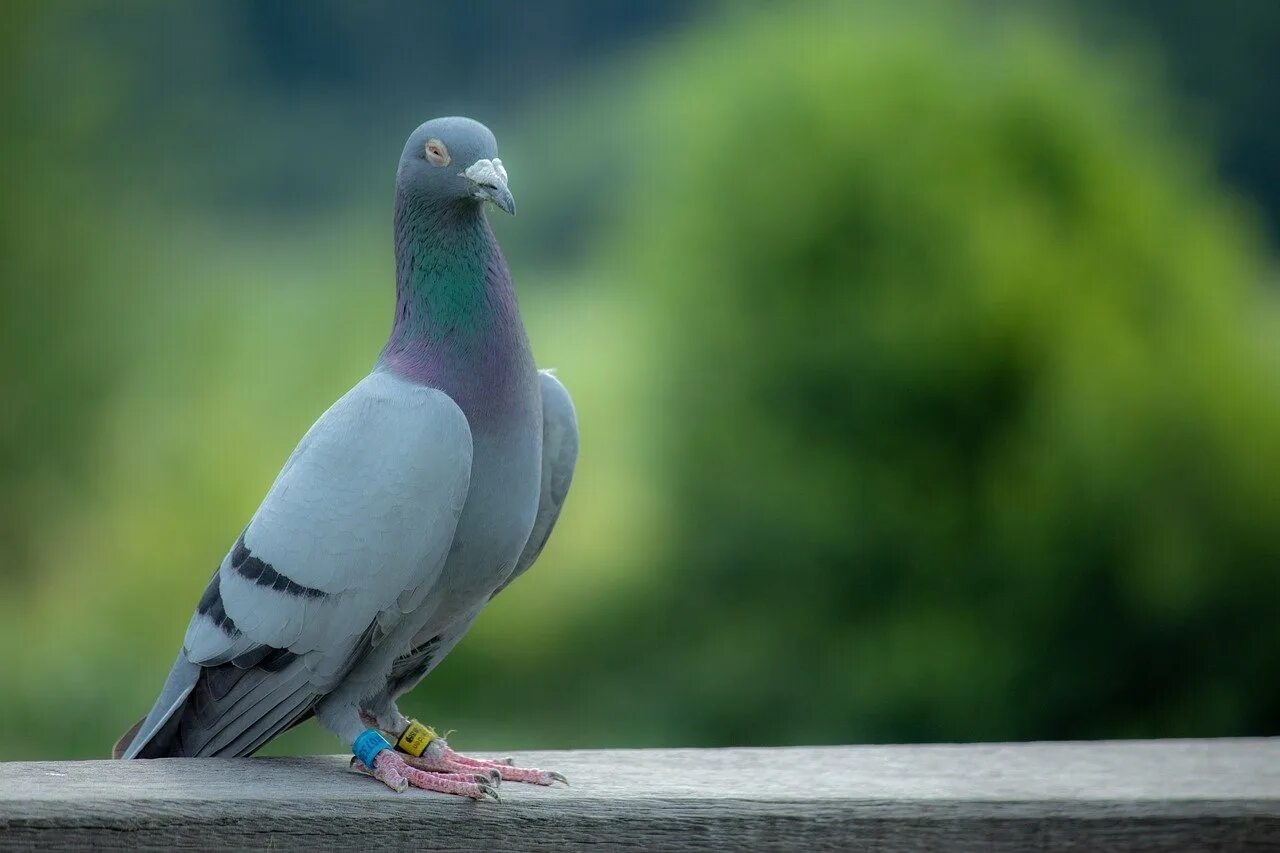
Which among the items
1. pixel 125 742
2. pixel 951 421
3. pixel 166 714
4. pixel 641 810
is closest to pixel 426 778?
pixel 641 810

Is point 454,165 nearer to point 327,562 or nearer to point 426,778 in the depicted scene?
point 327,562

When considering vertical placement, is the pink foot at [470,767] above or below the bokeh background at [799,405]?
below

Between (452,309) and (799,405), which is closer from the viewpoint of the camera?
(452,309)

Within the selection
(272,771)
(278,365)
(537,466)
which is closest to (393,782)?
(272,771)

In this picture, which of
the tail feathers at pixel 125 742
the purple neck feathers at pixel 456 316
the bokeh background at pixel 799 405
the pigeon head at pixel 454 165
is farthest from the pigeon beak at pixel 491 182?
the bokeh background at pixel 799 405

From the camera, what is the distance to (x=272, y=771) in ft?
6.06

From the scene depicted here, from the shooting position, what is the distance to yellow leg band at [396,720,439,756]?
76.1 inches

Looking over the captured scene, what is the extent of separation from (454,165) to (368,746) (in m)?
0.82

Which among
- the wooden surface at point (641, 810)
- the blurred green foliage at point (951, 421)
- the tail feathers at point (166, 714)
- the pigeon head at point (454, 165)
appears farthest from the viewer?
the blurred green foliage at point (951, 421)

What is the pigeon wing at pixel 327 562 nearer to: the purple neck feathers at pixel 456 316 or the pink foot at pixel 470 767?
the purple neck feathers at pixel 456 316

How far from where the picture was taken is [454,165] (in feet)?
5.96

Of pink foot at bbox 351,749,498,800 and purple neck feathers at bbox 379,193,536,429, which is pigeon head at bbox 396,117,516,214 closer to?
purple neck feathers at bbox 379,193,536,429

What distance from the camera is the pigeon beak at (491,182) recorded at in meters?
1.76

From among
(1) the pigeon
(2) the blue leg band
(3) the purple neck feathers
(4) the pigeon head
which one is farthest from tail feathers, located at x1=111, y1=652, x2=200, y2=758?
(4) the pigeon head
